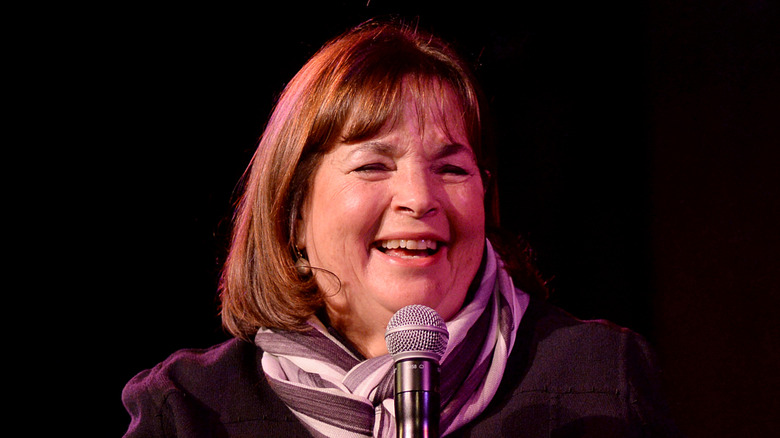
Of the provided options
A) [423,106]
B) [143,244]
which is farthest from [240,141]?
[423,106]

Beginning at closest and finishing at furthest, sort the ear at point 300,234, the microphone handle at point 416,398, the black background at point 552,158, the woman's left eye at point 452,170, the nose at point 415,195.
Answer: the microphone handle at point 416,398, the nose at point 415,195, the woman's left eye at point 452,170, the ear at point 300,234, the black background at point 552,158

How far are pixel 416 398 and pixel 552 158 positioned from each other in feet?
6.97

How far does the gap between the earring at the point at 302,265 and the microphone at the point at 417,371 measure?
2.39 feet

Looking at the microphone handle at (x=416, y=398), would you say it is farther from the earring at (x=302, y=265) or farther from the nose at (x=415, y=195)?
the earring at (x=302, y=265)

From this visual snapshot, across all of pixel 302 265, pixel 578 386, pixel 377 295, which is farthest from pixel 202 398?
pixel 578 386

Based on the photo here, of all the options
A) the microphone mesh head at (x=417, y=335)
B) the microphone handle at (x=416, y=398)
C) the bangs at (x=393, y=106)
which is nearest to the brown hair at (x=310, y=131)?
the bangs at (x=393, y=106)

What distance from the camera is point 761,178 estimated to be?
257 centimetres

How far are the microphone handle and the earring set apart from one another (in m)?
0.81

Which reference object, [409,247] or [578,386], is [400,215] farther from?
[578,386]

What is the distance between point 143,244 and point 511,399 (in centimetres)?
135

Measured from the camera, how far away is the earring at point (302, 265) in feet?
5.89

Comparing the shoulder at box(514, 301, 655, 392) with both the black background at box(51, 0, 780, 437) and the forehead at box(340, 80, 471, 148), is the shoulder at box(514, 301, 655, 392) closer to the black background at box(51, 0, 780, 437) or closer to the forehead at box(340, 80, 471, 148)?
the forehead at box(340, 80, 471, 148)

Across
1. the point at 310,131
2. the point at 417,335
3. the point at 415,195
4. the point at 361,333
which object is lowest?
the point at 361,333

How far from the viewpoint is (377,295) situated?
A: 1.60m
